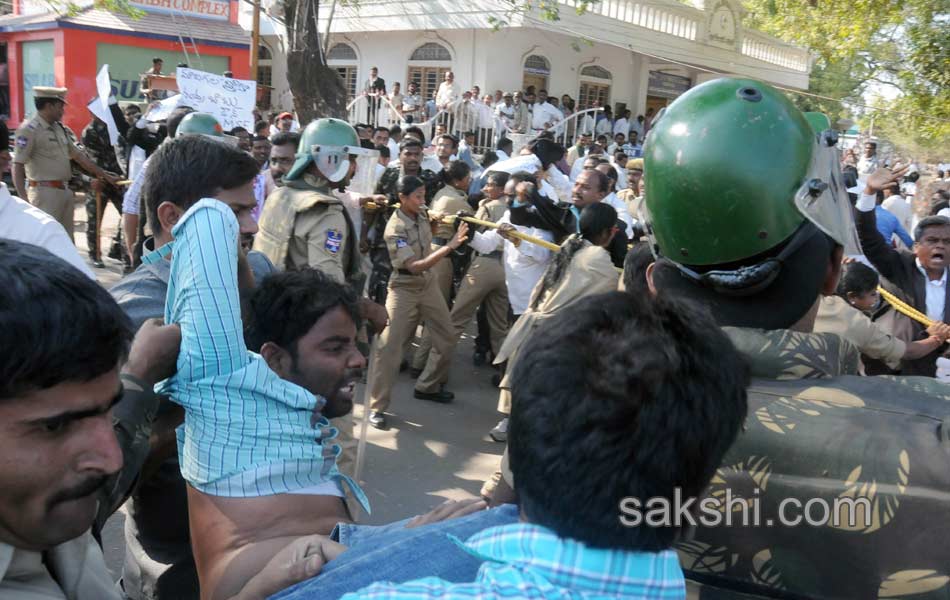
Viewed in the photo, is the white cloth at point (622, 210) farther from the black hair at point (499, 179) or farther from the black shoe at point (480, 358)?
the black shoe at point (480, 358)

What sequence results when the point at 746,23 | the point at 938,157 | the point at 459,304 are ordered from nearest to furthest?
the point at 459,304, the point at 938,157, the point at 746,23

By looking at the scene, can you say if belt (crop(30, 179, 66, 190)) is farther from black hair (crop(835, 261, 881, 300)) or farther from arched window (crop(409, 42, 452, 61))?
arched window (crop(409, 42, 452, 61))

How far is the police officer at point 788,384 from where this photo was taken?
1145mm

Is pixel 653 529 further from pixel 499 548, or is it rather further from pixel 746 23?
pixel 746 23

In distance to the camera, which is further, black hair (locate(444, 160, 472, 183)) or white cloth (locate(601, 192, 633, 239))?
Answer: white cloth (locate(601, 192, 633, 239))

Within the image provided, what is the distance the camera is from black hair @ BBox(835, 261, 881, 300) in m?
4.31

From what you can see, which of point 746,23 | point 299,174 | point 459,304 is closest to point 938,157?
point 746,23

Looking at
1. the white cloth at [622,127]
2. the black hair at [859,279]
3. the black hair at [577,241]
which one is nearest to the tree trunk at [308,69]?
the black hair at [577,241]

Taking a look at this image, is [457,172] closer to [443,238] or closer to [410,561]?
[443,238]

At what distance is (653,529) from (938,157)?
22393 mm

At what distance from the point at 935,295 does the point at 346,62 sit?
19044mm

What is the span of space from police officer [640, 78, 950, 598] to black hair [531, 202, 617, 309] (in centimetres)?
299

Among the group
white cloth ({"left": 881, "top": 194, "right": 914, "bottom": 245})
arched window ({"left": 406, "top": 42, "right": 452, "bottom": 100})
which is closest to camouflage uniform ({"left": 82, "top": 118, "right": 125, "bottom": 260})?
white cloth ({"left": 881, "top": 194, "right": 914, "bottom": 245})

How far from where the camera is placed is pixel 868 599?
3.82ft
